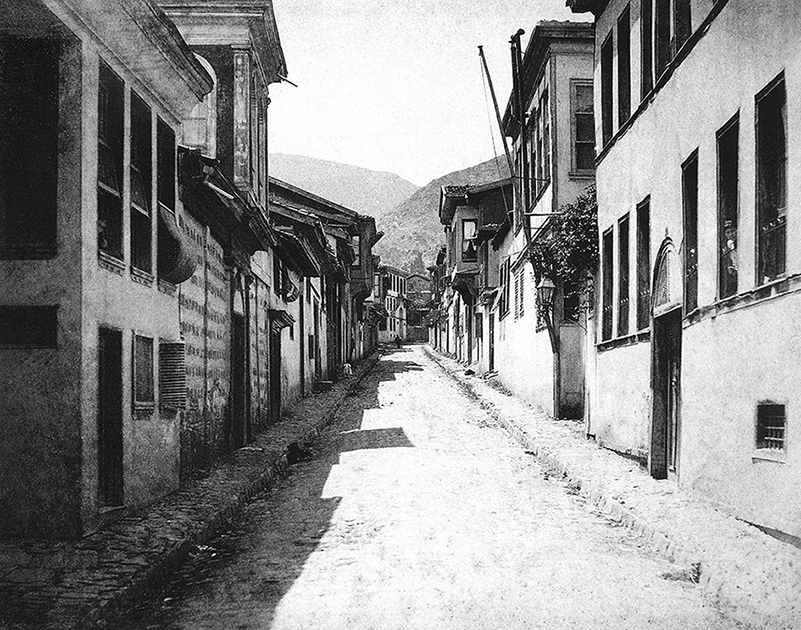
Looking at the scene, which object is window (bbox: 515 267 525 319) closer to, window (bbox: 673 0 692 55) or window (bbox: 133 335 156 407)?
window (bbox: 673 0 692 55)

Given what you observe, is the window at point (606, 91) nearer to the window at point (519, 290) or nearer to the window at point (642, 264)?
the window at point (642, 264)

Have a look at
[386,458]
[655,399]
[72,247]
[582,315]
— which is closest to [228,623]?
[72,247]

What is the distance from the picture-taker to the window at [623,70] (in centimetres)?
1209

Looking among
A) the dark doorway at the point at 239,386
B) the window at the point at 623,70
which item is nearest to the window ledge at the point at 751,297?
the window at the point at 623,70

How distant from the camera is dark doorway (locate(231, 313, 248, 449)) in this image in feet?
45.9

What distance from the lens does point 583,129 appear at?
1764cm

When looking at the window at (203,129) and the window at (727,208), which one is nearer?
the window at (727,208)

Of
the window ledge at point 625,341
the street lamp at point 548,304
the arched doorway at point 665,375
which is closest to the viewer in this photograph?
the arched doorway at point 665,375

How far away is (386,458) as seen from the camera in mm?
12516

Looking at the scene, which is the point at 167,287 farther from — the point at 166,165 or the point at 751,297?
the point at 751,297

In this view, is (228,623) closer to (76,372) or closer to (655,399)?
(76,372)

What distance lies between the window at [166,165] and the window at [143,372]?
1.67 meters

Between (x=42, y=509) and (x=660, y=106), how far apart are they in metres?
7.65

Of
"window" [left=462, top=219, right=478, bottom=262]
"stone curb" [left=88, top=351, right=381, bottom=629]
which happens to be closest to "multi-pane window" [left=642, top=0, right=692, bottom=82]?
"stone curb" [left=88, top=351, right=381, bottom=629]
